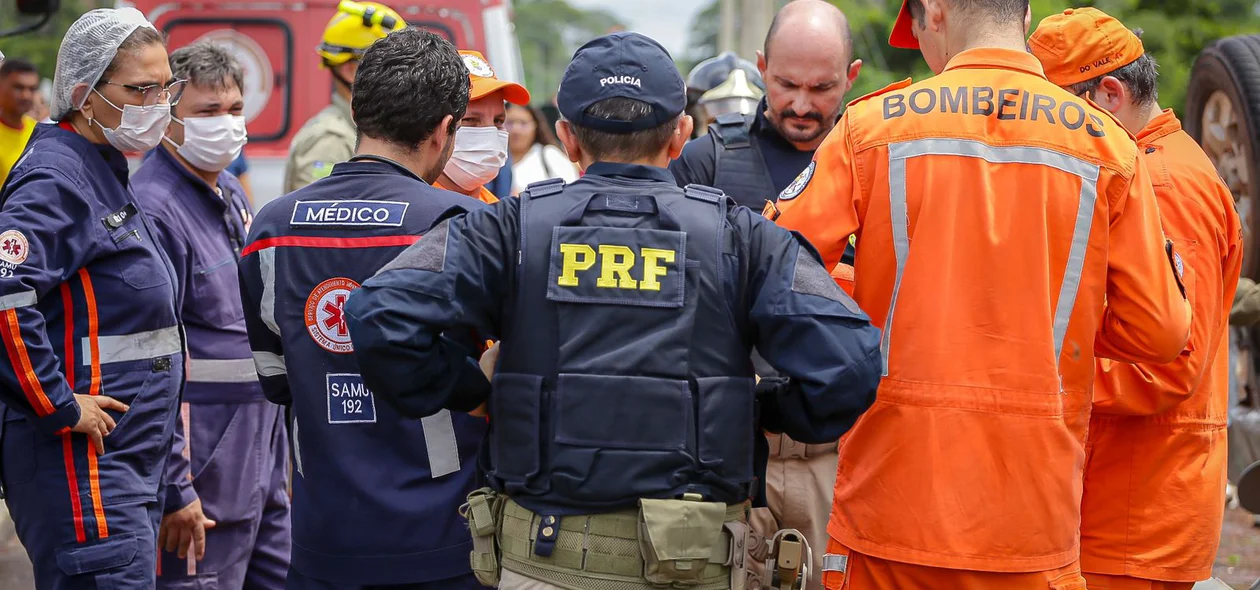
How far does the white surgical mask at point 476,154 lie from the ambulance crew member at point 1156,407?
5.54ft

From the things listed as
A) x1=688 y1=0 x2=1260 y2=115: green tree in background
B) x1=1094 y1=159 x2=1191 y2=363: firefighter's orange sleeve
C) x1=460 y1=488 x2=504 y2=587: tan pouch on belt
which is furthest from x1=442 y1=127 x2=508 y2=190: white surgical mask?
x1=688 y1=0 x2=1260 y2=115: green tree in background

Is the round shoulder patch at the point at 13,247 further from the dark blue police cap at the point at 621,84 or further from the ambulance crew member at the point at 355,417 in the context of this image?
the dark blue police cap at the point at 621,84

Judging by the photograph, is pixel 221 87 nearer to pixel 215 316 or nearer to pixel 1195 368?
pixel 215 316

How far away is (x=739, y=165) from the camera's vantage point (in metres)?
4.06

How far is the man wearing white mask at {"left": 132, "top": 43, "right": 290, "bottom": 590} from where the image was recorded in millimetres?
4273

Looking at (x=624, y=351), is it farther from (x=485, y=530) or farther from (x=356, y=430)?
(x=356, y=430)

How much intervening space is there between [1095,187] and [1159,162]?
0.92m

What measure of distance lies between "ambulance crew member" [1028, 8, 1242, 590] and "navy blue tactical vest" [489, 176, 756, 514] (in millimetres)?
1463

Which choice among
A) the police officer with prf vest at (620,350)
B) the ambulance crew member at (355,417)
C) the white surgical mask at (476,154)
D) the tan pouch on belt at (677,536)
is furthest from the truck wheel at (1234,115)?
the tan pouch on belt at (677,536)

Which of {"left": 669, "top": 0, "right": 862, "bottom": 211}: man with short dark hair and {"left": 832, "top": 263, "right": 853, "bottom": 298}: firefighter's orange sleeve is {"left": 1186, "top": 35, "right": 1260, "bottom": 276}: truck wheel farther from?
{"left": 832, "top": 263, "right": 853, "bottom": 298}: firefighter's orange sleeve

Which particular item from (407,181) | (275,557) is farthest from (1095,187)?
(275,557)

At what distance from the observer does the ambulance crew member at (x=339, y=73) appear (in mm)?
5707

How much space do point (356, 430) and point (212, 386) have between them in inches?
59.4

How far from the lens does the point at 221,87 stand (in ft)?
15.8
